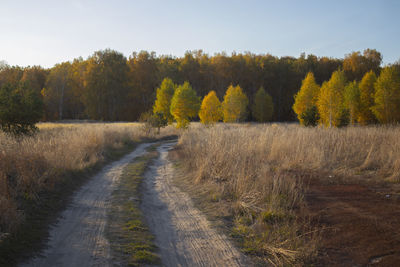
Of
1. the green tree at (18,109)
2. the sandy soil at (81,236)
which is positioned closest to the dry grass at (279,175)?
the sandy soil at (81,236)

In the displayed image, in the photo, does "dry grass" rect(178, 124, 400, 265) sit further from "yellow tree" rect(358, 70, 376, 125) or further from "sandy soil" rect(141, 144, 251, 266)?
"yellow tree" rect(358, 70, 376, 125)

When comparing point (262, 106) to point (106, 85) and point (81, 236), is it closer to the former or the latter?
point (106, 85)

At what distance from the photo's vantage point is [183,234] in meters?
4.94

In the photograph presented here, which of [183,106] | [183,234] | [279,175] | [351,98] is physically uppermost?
[351,98]

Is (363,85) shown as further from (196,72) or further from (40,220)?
(40,220)

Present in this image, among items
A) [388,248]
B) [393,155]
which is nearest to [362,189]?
[393,155]

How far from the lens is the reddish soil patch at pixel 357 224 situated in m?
3.71

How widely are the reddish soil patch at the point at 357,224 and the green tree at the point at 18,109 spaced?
1615cm

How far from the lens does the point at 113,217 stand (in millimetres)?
5609

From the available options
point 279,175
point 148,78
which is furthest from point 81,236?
point 148,78

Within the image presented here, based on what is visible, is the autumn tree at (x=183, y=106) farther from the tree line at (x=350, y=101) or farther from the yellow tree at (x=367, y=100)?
the yellow tree at (x=367, y=100)

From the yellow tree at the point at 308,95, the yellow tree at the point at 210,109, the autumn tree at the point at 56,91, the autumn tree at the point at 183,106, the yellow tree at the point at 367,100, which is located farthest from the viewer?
the autumn tree at the point at 56,91

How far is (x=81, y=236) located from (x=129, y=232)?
32.8 inches

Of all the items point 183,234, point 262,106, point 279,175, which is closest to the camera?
point 183,234
